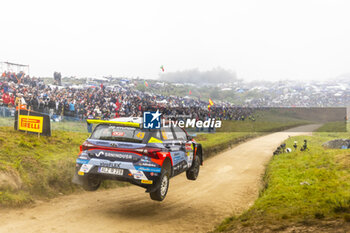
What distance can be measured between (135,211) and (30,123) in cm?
758

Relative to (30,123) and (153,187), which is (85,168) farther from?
(30,123)

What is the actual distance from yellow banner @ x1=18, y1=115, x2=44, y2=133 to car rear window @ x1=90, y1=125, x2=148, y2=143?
667 cm

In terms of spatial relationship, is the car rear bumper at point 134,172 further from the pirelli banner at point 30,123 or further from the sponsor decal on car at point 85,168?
the pirelli banner at point 30,123

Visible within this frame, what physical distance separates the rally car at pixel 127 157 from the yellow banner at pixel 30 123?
21.5ft

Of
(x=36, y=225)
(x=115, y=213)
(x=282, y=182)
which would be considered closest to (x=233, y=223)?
(x=115, y=213)

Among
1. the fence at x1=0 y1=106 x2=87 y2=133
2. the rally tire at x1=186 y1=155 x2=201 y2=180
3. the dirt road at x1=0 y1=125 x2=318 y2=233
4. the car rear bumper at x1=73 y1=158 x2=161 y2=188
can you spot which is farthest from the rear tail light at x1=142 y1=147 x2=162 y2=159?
the fence at x1=0 y1=106 x2=87 y2=133

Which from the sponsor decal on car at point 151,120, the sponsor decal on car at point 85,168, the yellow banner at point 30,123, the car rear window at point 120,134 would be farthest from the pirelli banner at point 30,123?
the sponsor decal on car at point 151,120

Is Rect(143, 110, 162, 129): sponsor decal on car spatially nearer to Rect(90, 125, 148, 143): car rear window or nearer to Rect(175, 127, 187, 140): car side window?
Rect(90, 125, 148, 143): car rear window

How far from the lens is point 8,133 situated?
12.1 meters

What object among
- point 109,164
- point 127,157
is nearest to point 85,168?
point 109,164

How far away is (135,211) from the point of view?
24.9ft

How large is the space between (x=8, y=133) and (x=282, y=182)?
10926 mm

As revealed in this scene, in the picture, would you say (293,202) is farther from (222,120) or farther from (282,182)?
(222,120)

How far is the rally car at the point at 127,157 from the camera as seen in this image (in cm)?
672
